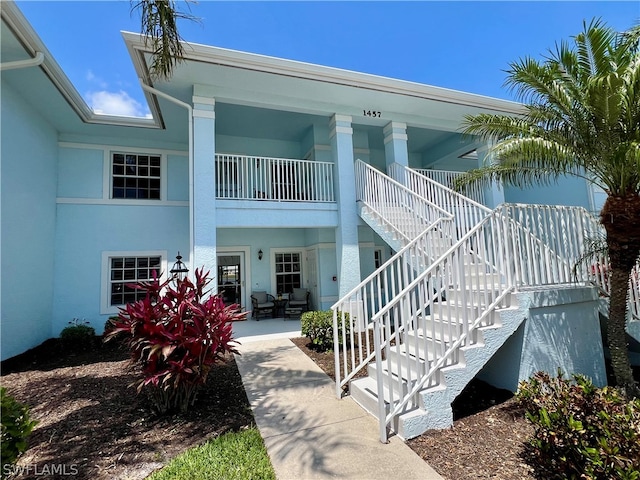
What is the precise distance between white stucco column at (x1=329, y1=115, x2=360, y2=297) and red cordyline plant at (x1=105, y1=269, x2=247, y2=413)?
15.0 feet

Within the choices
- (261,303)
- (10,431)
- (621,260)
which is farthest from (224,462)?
(261,303)

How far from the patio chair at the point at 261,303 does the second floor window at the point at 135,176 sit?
14.0 feet

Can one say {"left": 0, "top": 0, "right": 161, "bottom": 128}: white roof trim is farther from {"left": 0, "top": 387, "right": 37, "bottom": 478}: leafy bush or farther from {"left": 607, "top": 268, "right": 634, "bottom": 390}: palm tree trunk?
{"left": 607, "top": 268, "right": 634, "bottom": 390}: palm tree trunk

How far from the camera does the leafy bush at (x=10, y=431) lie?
99.3 inches

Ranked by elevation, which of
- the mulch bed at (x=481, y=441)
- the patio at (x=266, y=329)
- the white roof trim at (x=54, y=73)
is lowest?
the mulch bed at (x=481, y=441)

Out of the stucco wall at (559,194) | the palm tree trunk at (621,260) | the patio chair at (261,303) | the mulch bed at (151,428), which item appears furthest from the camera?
the stucco wall at (559,194)

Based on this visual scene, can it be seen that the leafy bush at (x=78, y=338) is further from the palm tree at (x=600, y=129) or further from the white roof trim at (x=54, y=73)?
the palm tree at (x=600, y=129)

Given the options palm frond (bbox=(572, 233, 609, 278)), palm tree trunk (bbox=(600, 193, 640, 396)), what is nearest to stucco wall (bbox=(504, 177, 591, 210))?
palm frond (bbox=(572, 233, 609, 278))

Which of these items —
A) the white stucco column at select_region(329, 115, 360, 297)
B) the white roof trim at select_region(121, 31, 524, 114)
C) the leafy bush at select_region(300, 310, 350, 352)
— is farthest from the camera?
the white stucco column at select_region(329, 115, 360, 297)

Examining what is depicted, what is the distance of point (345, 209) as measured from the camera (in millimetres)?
8688

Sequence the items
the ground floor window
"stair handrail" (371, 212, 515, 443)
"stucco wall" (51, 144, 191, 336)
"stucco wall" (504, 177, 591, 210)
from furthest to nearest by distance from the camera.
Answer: "stucco wall" (504, 177, 591, 210)
the ground floor window
"stucco wall" (51, 144, 191, 336)
"stair handrail" (371, 212, 515, 443)

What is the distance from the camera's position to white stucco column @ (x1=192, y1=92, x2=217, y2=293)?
7215 mm

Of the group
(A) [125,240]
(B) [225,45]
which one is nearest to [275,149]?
(B) [225,45]

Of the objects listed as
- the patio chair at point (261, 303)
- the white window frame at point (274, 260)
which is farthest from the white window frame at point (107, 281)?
the white window frame at point (274, 260)
